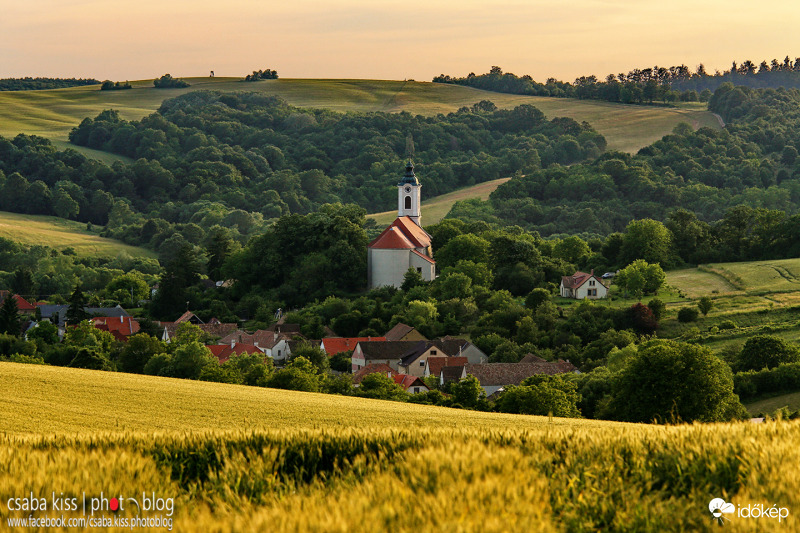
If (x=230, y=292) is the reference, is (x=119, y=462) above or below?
above

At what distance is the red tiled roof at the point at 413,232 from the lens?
81750 millimetres

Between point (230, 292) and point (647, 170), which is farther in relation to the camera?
point (647, 170)

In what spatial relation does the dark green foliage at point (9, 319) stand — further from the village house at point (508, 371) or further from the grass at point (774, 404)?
the grass at point (774, 404)

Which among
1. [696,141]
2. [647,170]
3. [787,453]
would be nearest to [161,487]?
[787,453]

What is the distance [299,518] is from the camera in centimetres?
954

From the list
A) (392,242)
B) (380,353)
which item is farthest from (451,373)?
(392,242)

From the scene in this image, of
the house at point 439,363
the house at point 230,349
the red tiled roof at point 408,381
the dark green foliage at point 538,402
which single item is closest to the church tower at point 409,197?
the house at point 230,349

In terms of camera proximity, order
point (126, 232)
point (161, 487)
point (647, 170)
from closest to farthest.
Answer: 1. point (161, 487)
2. point (126, 232)
3. point (647, 170)

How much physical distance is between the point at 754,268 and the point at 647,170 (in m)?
87.9

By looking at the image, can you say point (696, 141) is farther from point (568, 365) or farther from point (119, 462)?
point (119, 462)

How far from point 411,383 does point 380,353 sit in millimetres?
8972

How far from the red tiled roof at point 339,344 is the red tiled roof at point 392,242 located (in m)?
12.6

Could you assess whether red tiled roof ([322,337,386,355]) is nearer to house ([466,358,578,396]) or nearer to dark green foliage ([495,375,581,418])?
house ([466,358,578,396])

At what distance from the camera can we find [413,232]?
273 feet
